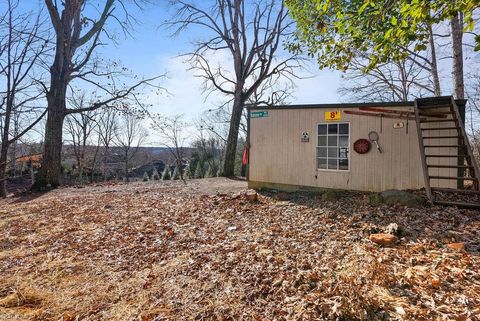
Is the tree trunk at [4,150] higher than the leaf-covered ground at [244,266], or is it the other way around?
the tree trunk at [4,150]

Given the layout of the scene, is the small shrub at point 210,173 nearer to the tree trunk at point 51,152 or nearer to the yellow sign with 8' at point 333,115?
the tree trunk at point 51,152

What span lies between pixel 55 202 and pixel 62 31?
651 centimetres

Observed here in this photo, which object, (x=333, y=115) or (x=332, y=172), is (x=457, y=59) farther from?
(x=332, y=172)

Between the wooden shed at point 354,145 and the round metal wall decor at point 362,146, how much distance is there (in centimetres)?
2

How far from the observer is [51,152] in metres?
10.1

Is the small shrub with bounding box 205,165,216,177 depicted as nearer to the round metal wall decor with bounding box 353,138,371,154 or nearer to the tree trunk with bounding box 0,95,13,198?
the tree trunk with bounding box 0,95,13,198

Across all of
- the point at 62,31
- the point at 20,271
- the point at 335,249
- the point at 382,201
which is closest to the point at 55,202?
the point at 20,271

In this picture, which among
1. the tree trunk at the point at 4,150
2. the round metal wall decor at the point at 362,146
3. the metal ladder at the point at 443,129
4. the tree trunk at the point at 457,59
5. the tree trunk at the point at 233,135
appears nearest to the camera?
the metal ladder at the point at 443,129

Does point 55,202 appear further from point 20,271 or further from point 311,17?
point 311,17

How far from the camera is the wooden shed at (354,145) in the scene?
635 cm

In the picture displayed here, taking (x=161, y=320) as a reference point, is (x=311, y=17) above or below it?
above

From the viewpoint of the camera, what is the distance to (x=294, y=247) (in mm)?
3686

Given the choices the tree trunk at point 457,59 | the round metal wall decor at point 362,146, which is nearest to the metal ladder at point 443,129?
the round metal wall decor at point 362,146

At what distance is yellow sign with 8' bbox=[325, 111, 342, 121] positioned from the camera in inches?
287
